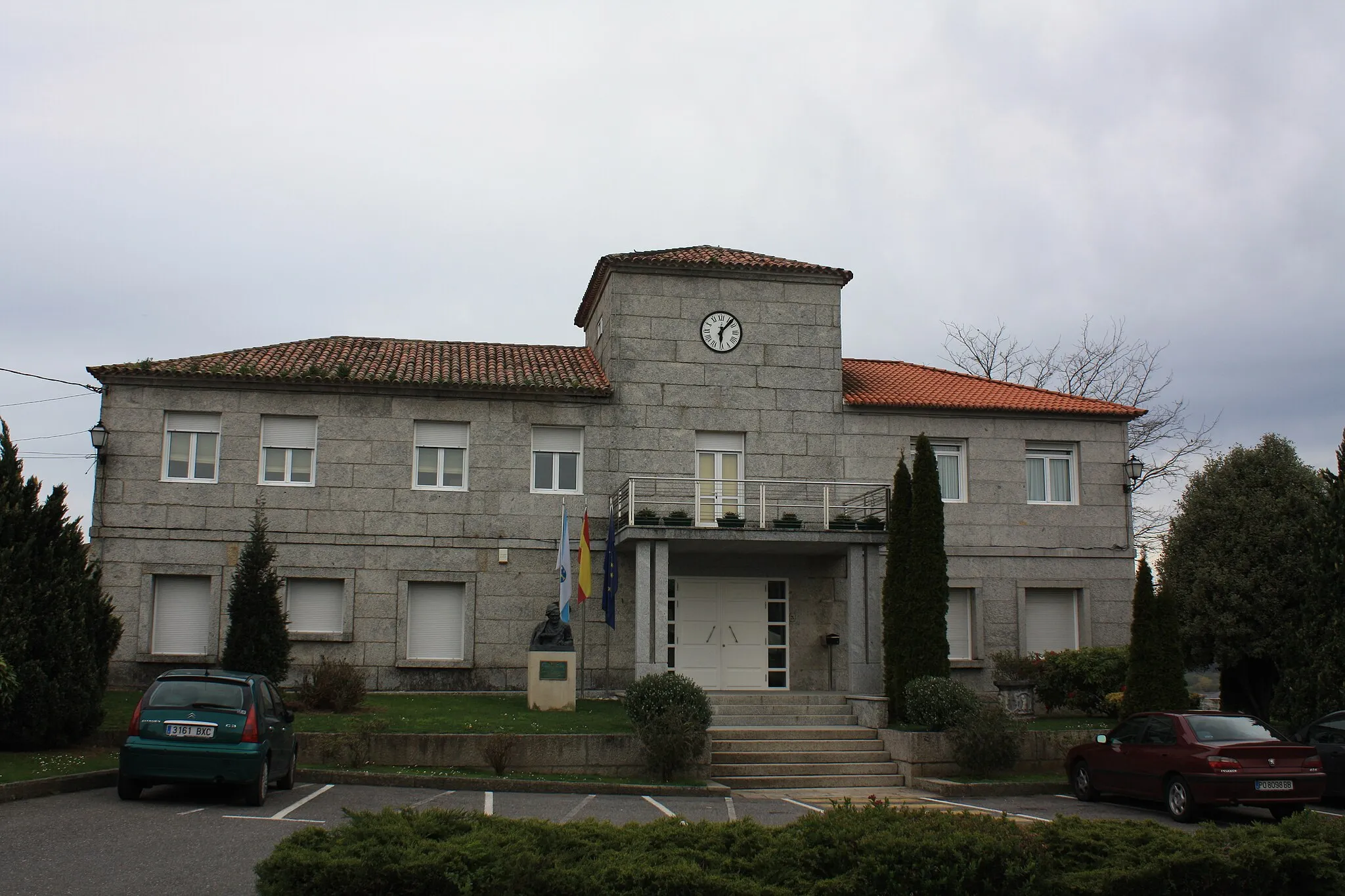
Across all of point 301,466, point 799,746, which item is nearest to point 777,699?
point 799,746

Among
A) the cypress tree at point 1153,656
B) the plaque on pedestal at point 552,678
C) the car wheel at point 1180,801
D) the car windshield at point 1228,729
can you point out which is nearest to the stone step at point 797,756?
the plaque on pedestal at point 552,678

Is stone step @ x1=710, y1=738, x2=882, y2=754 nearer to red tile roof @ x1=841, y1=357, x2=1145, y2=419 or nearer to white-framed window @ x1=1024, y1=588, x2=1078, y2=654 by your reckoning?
white-framed window @ x1=1024, y1=588, x2=1078, y2=654

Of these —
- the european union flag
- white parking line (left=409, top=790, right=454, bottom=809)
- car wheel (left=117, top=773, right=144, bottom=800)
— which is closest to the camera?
car wheel (left=117, top=773, right=144, bottom=800)

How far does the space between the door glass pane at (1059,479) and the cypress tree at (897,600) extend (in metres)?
5.97

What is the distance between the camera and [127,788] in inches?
518

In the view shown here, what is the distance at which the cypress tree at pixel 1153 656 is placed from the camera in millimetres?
19391

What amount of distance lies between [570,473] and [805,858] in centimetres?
1737

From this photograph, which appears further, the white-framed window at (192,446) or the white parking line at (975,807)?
the white-framed window at (192,446)

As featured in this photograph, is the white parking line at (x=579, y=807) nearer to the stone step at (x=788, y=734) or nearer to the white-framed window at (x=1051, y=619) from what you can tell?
the stone step at (x=788, y=734)

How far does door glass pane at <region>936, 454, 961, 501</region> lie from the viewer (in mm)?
25609

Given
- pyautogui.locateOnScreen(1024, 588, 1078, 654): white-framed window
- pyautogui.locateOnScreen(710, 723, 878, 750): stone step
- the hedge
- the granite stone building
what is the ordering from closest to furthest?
the hedge < pyautogui.locateOnScreen(710, 723, 878, 750): stone step < the granite stone building < pyautogui.locateOnScreen(1024, 588, 1078, 654): white-framed window

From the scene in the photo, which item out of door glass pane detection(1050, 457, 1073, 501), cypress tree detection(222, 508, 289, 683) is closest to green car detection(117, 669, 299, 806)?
cypress tree detection(222, 508, 289, 683)

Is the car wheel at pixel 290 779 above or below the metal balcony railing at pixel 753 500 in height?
below

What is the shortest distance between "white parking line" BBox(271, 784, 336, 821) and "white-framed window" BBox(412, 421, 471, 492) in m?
9.43
